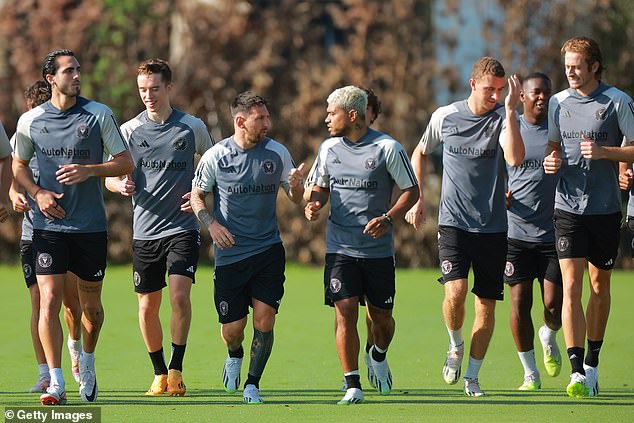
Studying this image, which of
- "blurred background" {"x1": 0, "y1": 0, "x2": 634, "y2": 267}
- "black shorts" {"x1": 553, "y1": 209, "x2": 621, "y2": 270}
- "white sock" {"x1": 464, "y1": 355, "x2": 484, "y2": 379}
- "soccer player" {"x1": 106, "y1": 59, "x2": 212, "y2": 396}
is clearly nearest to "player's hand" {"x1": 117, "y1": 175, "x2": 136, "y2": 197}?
"soccer player" {"x1": 106, "y1": 59, "x2": 212, "y2": 396}

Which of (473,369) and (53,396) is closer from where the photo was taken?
(53,396)

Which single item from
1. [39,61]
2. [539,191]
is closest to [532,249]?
[539,191]

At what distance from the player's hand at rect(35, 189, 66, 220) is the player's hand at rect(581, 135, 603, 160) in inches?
146

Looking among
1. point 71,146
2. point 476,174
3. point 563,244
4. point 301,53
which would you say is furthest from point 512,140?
point 301,53

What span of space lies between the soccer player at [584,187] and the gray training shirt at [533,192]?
0.74 metres

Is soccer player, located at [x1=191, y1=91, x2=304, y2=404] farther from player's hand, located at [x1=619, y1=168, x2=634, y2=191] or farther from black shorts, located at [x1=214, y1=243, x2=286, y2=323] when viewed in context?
player's hand, located at [x1=619, y1=168, x2=634, y2=191]

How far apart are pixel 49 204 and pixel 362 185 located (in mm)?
2215

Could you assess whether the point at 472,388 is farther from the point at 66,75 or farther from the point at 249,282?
the point at 66,75

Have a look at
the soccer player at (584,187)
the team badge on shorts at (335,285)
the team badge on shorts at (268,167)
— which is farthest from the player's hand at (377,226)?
the soccer player at (584,187)

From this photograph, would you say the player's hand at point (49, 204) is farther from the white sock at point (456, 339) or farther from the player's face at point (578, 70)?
the player's face at point (578, 70)

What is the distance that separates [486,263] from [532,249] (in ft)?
2.93

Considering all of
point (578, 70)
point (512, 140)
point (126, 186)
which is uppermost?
point (578, 70)

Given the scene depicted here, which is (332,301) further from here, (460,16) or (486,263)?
(460,16)

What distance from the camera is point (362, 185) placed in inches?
392
